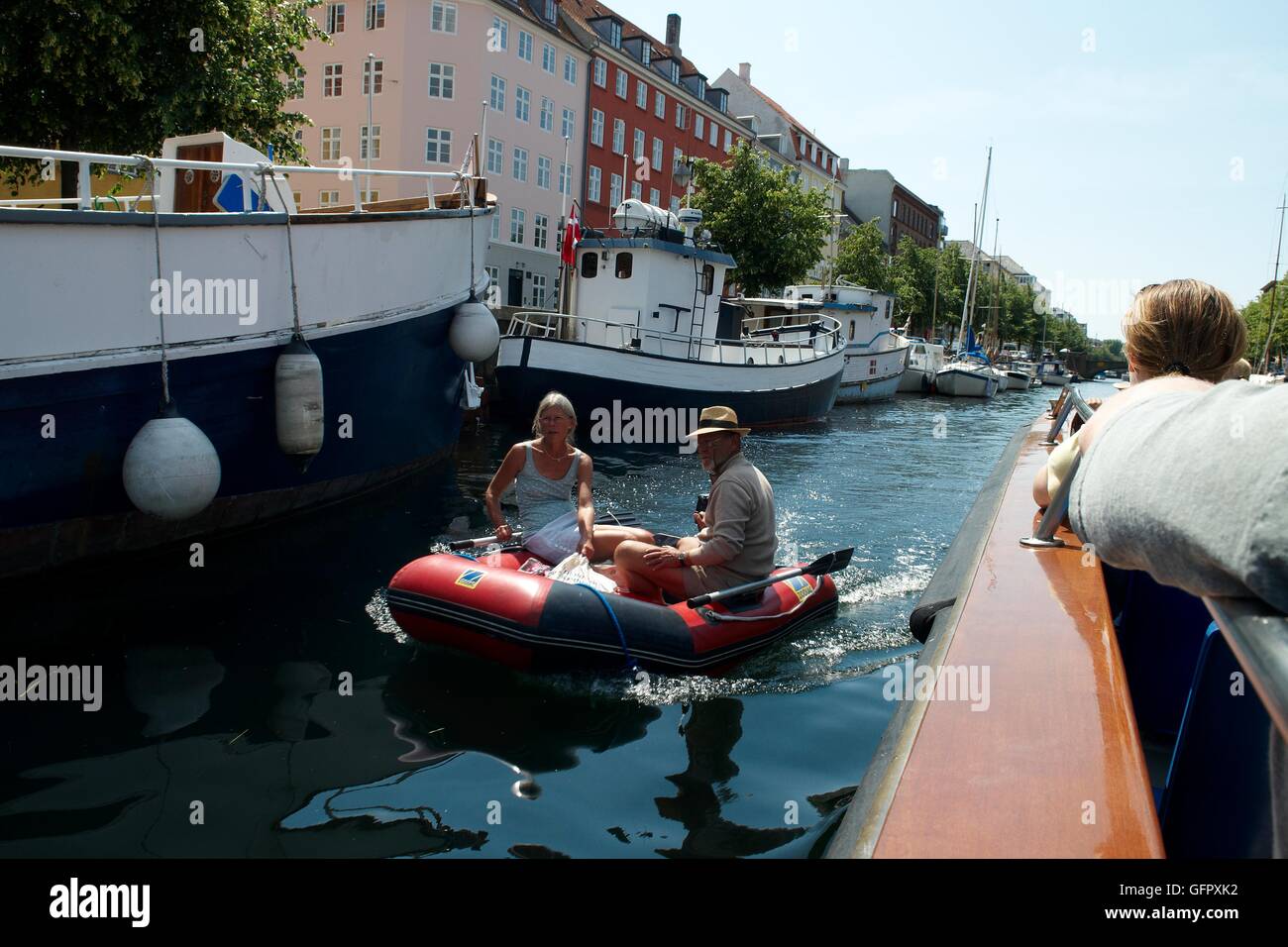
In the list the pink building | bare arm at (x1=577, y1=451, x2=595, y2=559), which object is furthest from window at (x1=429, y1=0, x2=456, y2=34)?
bare arm at (x1=577, y1=451, x2=595, y2=559)

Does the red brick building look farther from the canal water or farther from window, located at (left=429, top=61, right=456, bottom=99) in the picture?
the canal water

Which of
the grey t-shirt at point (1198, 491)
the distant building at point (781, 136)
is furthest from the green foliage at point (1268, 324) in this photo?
the grey t-shirt at point (1198, 491)

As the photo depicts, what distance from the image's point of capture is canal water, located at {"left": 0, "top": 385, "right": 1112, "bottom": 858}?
3.79 meters

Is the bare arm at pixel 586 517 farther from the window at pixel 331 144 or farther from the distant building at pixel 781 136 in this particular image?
the distant building at pixel 781 136

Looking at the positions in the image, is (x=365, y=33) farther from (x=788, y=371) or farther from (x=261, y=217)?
(x=261, y=217)

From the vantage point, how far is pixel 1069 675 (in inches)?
96.1

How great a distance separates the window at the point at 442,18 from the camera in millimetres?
33875

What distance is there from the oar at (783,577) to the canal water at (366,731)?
1.50 ft

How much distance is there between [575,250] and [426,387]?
31.7 feet

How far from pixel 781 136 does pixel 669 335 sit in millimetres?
43427

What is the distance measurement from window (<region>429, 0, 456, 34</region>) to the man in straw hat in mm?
33221

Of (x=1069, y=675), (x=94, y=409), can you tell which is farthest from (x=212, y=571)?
(x=1069, y=675)

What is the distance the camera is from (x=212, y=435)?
25.0ft
